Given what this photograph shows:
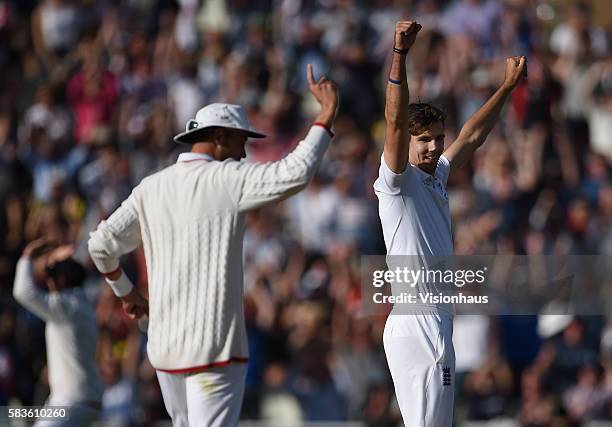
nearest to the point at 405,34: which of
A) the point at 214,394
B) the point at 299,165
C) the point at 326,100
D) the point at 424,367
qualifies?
the point at 326,100

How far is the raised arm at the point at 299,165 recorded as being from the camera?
691 centimetres

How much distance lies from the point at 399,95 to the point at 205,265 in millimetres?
1336

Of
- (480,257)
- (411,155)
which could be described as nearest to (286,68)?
(480,257)

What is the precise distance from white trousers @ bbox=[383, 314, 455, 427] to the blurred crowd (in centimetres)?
609

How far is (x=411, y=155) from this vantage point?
7613 millimetres

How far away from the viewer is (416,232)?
24.1 ft

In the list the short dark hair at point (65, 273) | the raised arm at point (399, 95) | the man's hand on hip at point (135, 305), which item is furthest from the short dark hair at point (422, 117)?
the short dark hair at point (65, 273)

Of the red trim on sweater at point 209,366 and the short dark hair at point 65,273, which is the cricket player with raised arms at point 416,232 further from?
the short dark hair at point 65,273

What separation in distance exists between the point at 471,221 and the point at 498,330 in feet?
4.55

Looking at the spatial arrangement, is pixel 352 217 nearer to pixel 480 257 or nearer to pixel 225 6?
pixel 480 257

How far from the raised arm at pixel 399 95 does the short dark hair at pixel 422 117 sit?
388 millimetres

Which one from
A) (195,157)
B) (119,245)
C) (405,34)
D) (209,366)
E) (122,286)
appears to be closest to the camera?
(405,34)

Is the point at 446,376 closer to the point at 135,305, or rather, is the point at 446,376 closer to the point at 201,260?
the point at 201,260

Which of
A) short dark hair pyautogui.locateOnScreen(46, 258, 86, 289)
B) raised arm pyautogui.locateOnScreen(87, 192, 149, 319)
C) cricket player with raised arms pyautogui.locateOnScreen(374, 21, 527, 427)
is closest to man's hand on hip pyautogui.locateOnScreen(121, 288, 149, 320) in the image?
raised arm pyautogui.locateOnScreen(87, 192, 149, 319)
